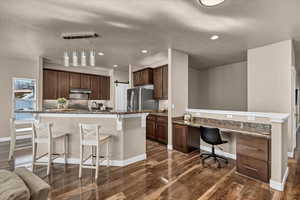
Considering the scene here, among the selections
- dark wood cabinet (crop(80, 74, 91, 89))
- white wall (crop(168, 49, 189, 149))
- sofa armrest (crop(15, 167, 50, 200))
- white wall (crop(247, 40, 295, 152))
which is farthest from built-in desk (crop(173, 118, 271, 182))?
dark wood cabinet (crop(80, 74, 91, 89))

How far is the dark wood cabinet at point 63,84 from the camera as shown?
5.60 m

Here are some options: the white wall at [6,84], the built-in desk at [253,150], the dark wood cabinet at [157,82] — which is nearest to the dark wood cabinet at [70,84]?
the white wall at [6,84]

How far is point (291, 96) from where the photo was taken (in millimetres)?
3354

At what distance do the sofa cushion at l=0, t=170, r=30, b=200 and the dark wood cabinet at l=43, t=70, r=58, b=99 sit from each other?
16.7ft

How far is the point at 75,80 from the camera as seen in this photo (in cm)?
596

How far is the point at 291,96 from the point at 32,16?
5403mm

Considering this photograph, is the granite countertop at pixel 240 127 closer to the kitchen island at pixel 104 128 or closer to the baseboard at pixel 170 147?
the baseboard at pixel 170 147

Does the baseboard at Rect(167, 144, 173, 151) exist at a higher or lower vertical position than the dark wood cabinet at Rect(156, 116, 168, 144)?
lower

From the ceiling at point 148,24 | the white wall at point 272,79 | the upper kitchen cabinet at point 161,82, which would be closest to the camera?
the ceiling at point 148,24

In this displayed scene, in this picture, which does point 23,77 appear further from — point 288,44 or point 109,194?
point 288,44

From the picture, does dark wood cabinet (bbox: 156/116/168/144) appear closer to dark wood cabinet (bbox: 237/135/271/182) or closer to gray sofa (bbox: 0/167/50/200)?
dark wood cabinet (bbox: 237/135/271/182)

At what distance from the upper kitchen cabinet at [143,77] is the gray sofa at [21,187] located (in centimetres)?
451

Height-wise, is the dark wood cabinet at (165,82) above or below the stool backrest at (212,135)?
above

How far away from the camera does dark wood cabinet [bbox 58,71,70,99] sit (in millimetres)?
5602
